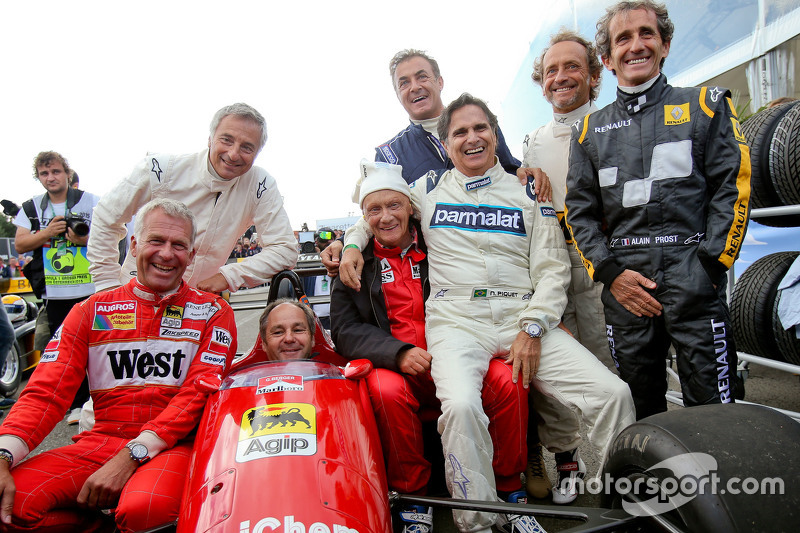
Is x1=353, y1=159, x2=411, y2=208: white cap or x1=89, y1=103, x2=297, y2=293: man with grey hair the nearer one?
x1=353, y1=159, x2=411, y2=208: white cap

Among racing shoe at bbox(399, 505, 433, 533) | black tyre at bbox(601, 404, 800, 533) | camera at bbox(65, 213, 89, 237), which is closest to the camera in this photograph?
black tyre at bbox(601, 404, 800, 533)

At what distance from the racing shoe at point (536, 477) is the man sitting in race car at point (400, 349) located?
35cm

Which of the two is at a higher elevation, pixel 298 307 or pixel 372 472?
pixel 298 307

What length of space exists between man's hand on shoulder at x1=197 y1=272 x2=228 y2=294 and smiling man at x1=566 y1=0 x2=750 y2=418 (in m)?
1.88

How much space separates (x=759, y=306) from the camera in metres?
2.98

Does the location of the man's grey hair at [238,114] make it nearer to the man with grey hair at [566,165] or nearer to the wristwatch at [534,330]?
the man with grey hair at [566,165]

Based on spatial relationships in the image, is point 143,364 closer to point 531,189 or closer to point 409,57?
point 531,189

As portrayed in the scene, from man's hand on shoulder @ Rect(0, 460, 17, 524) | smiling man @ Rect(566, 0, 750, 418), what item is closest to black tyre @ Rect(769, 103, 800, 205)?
smiling man @ Rect(566, 0, 750, 418)

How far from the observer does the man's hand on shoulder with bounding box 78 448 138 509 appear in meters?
1.58

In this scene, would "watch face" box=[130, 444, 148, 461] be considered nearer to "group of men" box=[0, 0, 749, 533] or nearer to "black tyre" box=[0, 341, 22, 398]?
"group of men" box=[0, 0, 749, 533]

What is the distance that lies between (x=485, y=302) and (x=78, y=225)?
333 cm

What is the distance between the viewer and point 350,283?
7.42 ft

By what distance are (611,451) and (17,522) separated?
6.28ft

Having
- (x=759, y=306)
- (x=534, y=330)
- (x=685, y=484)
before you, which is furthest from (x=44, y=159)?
(x=759, y=306)
